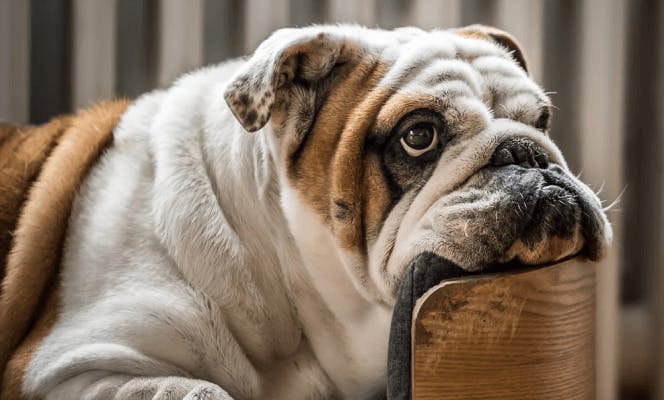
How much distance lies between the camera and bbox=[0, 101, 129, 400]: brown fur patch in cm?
114

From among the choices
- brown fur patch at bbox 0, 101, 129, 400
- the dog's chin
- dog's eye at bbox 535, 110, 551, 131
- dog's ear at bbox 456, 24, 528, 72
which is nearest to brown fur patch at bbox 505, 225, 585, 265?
the dog's chin

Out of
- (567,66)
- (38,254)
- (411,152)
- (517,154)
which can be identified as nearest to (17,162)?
(38,254)

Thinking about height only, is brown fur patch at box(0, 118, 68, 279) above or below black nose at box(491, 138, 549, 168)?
below

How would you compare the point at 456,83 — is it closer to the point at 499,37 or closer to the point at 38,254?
the point at 499,37

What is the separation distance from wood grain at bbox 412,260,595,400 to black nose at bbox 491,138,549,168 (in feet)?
0.49

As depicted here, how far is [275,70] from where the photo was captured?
106 centimetres

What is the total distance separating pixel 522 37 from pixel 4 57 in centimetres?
119

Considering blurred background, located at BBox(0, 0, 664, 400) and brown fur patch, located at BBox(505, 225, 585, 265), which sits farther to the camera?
blurred background, located at BBox(0, 0, 664, 400)

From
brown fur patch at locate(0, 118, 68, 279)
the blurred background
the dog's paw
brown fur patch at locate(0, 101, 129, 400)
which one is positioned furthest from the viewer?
the blurred background

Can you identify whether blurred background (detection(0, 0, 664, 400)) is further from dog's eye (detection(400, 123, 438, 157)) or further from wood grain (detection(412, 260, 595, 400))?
wood grain (detection(412, 260, 595, 400))

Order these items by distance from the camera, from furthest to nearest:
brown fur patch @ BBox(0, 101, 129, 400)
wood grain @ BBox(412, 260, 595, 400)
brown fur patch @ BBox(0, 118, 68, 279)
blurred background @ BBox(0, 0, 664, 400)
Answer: blurred background @ BBox(0, 0, 664, 400) < brown fur patch @ BBox(0, 118, 68, 279) < brown fur patch @ BBox(0, 101, 129, 400) < wood grain @ BBox(412, 260, 595, 400)

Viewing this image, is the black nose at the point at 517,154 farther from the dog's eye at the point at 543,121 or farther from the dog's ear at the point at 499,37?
the dog's ear at the point at 499,37

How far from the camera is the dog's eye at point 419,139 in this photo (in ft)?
3.44

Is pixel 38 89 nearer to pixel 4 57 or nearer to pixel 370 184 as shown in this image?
pixel 4 57
